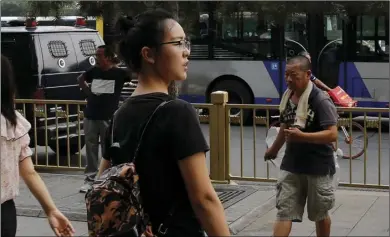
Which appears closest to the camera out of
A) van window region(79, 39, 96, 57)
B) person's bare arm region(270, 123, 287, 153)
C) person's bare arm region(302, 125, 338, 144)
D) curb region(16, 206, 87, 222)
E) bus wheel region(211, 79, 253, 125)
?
person's bare arm region(302, 125, 338, 144)

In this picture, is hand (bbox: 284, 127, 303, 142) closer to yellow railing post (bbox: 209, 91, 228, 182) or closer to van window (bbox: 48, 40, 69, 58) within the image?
yellow railing post (bbox: 209, 91, 228, 182)

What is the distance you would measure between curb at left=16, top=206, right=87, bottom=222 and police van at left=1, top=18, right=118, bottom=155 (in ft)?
8.25

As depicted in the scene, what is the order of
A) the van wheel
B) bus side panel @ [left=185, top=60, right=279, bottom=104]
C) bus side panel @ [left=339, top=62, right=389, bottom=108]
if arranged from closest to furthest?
the van wheel, bus side panel @ [left=339, top=62, right=389, bottom=108], bus side panel @ [left=185, top=60, right=279, bottom=104]

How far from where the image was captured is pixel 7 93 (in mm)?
3848

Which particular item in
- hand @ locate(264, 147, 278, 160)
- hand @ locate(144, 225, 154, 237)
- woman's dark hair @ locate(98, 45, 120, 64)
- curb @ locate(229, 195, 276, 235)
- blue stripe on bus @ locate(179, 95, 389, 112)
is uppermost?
woman's dark hair @ locate(98, 45, 120, 64)

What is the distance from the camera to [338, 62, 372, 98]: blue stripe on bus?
1616 centimetres

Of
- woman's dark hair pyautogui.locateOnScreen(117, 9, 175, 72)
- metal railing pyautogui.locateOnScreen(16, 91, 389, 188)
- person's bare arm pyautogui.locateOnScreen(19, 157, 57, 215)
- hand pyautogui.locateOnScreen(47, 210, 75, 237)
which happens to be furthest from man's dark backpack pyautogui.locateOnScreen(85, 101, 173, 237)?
metal railing pyautogui.locateOnScreen(16, 91, 389, 188)

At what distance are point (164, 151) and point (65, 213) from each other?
4.95 metres

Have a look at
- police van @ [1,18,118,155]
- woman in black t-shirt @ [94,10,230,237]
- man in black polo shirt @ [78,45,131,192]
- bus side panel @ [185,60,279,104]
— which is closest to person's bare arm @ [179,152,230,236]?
woman in black t-shirt @ [94,10,230,237]

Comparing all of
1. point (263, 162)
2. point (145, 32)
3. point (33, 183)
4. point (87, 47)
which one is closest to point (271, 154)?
point (33, 183)

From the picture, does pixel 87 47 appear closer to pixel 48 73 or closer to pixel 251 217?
pixel 48 73

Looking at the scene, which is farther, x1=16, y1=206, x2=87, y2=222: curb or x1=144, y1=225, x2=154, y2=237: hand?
x1=16, y1=206, x2=87, y2=222: curb

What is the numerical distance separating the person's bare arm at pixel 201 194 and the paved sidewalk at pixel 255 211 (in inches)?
165

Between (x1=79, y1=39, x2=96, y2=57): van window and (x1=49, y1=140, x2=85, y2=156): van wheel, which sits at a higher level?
(x1=79, y1=39, x2=96, y2=57): van window
